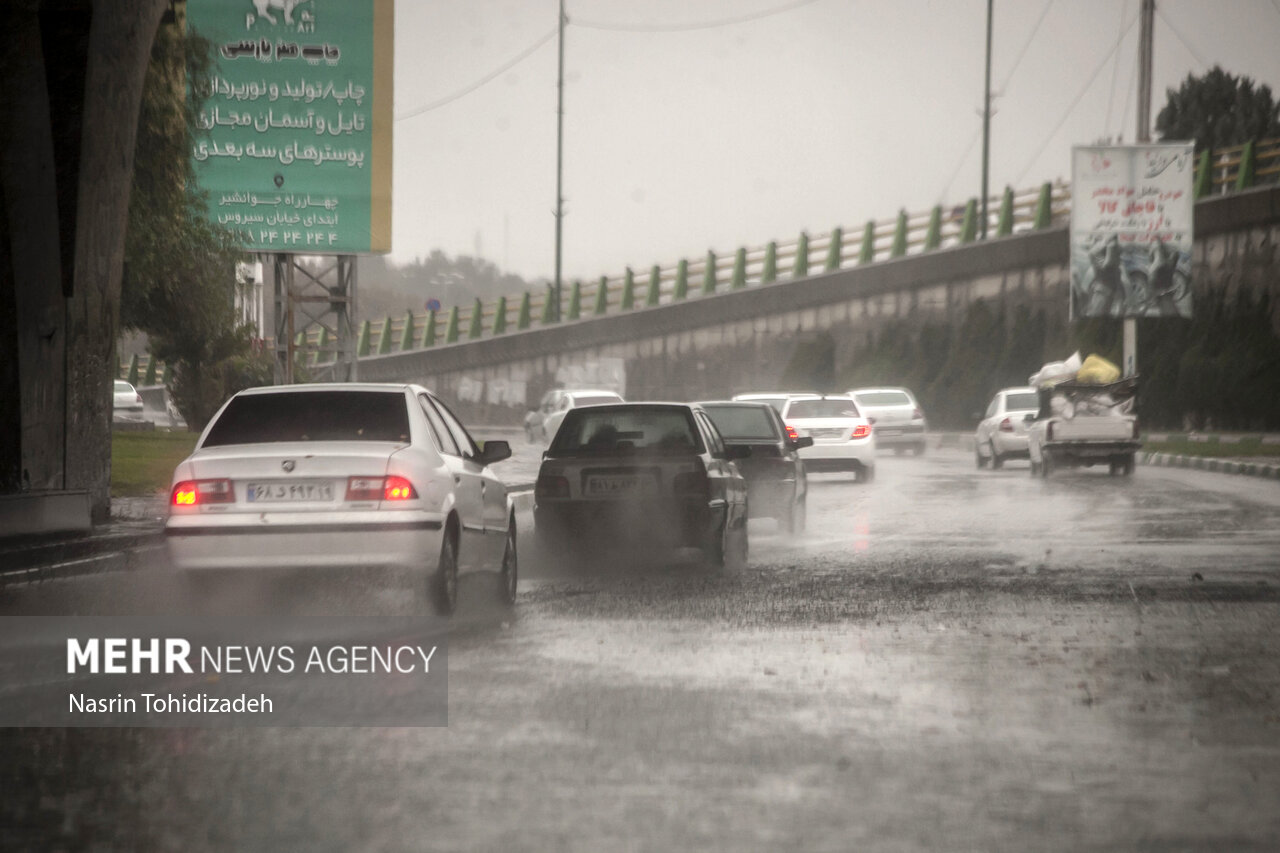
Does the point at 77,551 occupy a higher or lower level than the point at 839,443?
lower

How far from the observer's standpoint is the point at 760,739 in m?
6.59

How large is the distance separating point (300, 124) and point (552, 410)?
14.9 meters

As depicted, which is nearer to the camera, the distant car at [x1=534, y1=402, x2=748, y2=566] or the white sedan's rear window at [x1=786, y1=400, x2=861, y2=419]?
the distant car at [x1=534, y1=402, x2=748, y2=566]

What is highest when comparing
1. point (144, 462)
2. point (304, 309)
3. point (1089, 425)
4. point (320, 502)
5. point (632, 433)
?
point (304, 309)

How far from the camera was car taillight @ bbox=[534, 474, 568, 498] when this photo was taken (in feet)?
44.7

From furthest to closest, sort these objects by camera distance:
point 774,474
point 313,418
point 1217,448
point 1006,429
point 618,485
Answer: point 1217,448 → point 1006,429 → point 774,474 → point 618,485 → point 313,418

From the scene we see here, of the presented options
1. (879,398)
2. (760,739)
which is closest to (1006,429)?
(879,398)

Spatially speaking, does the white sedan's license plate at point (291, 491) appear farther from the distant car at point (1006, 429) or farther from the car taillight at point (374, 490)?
the distant car at point (1006, 429)

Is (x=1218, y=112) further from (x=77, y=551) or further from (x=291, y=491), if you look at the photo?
(x=291, y=491)

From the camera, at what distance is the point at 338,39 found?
26.6 metres

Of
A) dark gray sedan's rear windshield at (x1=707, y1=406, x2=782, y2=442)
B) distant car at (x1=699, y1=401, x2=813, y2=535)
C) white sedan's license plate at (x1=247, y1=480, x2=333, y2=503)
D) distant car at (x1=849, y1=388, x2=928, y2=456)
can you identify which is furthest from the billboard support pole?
white sedan's license plate at (x1=247, y1=480, x2=333, y2=503)

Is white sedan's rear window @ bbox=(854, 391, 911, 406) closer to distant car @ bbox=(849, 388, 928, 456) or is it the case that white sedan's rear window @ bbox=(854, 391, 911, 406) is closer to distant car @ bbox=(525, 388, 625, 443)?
distant car @ bbox=(849, 388, 928, 456)

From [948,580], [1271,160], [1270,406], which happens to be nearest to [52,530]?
[948,580]

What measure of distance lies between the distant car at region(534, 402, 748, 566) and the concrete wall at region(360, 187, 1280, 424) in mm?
35124
